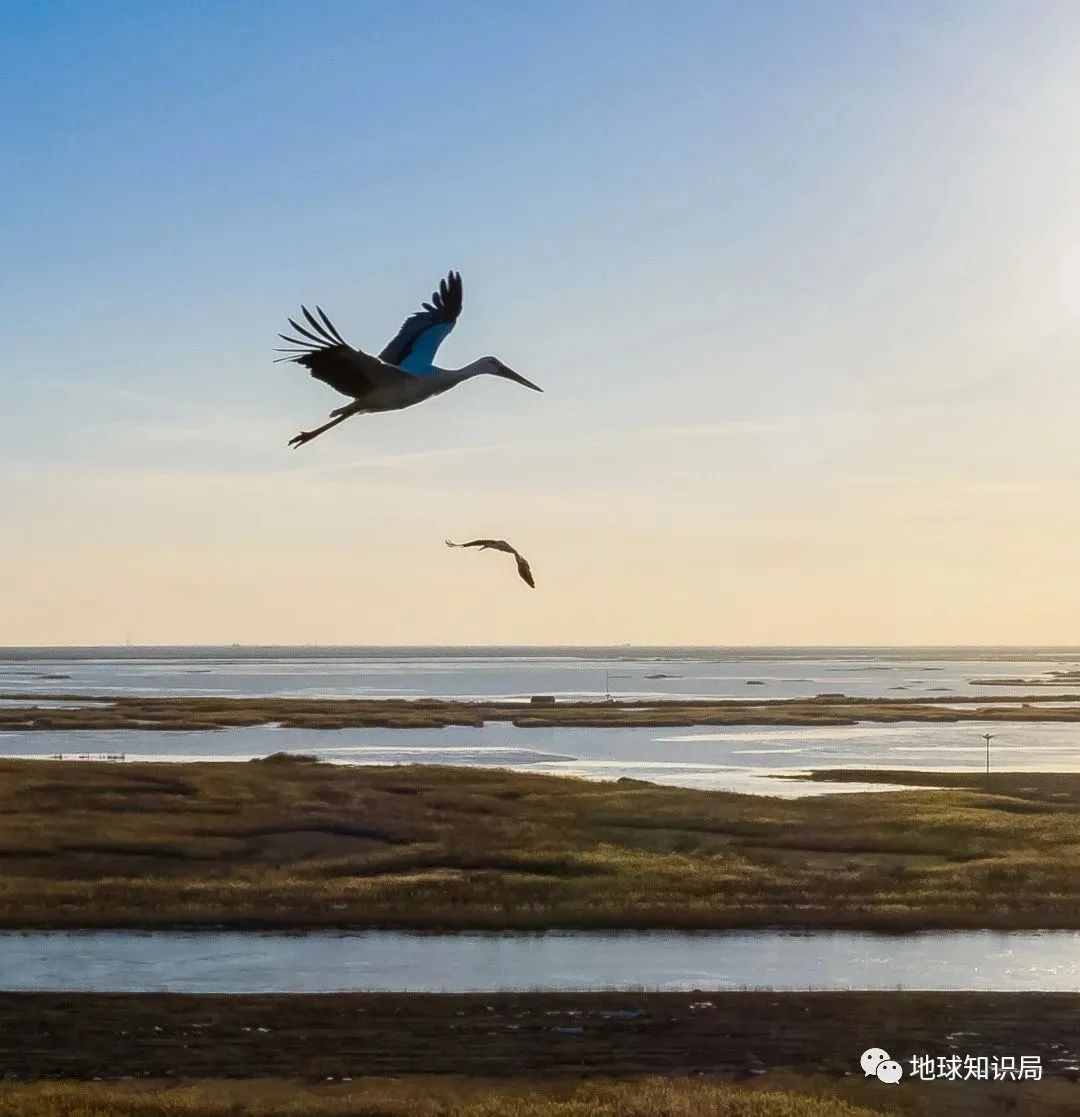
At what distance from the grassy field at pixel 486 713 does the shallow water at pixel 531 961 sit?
66.1m

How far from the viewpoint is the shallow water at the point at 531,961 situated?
92.5ft

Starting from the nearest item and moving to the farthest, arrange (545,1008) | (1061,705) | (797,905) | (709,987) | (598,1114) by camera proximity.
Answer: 1. (598,1114)
2. (545,1008)
3. (709,987)
4. (797,905)
5. (1061,705)

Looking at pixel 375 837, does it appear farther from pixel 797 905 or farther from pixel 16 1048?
pixel 16 1048

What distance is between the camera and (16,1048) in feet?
77.7

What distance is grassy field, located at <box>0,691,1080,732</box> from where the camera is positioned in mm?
100500

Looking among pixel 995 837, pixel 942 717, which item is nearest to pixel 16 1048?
pixel 995 837

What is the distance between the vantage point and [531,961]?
99.3 ft

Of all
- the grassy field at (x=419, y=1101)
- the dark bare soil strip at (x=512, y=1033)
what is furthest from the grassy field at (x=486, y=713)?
the grassy field at (x=419, y=1101)

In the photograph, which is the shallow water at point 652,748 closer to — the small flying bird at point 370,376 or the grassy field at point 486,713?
the grassy field at point 486,713

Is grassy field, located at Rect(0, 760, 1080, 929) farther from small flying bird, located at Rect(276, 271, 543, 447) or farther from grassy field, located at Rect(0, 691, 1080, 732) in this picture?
grassy field, located at Rect(0, 691, 1080, 732)

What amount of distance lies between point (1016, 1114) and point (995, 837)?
78.3 ft

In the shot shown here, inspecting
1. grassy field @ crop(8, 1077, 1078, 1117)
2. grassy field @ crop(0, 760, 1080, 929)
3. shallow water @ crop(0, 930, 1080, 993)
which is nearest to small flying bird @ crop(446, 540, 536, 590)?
grassy field @ crop(8, 1077, 1078, 1117)

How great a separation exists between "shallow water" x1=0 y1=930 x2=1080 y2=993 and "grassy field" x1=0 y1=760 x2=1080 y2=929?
1.19 meters

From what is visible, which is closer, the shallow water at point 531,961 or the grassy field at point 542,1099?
the grassy field at point 542,1099
